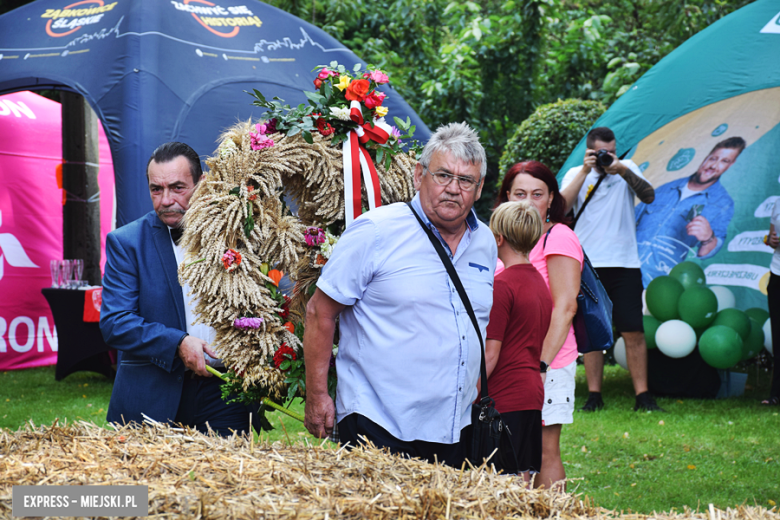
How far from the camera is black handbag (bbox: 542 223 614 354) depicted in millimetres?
3455

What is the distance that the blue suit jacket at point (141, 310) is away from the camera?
2.85 metres

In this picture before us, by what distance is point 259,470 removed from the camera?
5.91 feet

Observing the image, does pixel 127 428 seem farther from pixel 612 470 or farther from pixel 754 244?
pixel 754 244

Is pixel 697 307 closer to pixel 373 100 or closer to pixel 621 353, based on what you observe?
pixel 621 353

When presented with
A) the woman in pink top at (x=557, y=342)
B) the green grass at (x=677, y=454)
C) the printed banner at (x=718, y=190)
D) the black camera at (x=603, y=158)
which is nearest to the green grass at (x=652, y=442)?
the green grass at (x=677, y=454)

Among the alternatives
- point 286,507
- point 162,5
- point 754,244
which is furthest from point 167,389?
point 754,244

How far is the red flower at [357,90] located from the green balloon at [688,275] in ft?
16.0

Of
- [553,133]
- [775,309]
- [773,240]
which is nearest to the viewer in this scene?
[773,240]

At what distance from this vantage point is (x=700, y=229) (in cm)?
768

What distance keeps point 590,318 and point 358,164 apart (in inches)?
55.6

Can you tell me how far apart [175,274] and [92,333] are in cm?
444

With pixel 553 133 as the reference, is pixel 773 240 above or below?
below

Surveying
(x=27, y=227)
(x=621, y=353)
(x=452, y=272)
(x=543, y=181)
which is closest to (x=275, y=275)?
(x=452, y=272)

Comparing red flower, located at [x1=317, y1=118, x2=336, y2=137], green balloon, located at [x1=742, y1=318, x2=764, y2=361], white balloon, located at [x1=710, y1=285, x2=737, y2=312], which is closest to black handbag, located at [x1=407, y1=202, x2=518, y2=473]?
red flower, located at [x1=317, y1=118, x2=336, y2=137]
